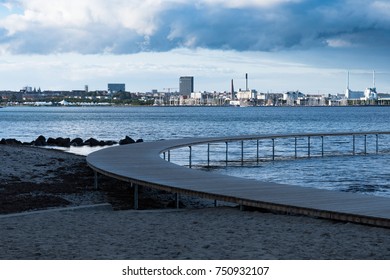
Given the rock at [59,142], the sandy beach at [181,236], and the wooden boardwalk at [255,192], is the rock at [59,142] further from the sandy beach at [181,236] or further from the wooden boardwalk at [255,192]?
the sandy beach at [181,236]

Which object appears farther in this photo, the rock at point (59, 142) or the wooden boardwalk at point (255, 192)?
the rock at point (59, 142)

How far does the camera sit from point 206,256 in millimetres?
7465

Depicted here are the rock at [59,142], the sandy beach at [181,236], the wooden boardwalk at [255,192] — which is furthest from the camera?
the rock at [59,142]

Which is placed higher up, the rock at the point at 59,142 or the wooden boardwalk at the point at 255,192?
the wooden boardwalk at the point at 255,192

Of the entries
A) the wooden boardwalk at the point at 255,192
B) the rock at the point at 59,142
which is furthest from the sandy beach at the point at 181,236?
the rock at the point at 59,142

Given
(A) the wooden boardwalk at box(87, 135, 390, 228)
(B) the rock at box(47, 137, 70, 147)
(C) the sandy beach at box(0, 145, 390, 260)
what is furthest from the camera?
(B) the rock at box(47, 137, 70, 147)

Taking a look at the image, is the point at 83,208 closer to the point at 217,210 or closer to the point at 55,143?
the point at 217,210

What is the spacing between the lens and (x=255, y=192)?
11883 millimetres

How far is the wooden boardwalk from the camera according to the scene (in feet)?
32.2

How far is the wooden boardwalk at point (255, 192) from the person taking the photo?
980 centimetres

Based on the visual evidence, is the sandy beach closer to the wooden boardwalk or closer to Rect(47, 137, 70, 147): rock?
the wooden boardwalk

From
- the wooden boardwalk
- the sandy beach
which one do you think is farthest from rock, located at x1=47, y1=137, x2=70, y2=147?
the sandy beach

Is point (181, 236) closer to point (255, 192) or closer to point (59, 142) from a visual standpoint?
point (255, 192)
